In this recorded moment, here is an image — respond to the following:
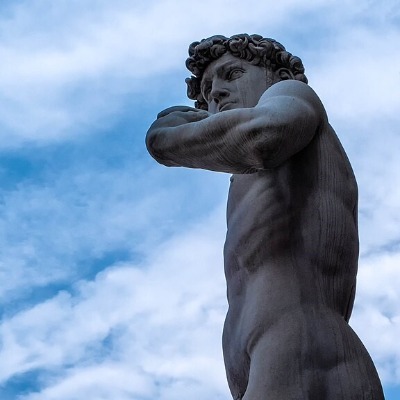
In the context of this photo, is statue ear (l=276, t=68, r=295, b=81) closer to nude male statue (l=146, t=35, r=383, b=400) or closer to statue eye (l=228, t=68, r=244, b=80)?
statue eye (l=228, t=68, r=244, b=80)

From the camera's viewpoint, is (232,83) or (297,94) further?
(232,83)

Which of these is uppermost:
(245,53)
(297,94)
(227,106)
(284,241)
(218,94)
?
(245,53)

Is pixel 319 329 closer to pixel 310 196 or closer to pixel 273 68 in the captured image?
pixel 310 196

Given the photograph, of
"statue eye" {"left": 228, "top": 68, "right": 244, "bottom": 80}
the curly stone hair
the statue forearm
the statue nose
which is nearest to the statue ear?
the curly stone hair

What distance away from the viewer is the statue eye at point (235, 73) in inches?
270

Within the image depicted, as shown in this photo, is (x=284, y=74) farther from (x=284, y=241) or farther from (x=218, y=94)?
(x=284, y=241)

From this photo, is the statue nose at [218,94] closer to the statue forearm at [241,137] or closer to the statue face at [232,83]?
the statue face at [232,83]

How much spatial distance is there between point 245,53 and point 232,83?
23 cm

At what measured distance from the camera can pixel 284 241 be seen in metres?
5.88

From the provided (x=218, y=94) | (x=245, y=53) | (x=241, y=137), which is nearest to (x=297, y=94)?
(x=241, y=137)

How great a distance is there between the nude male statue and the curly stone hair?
0.74 m

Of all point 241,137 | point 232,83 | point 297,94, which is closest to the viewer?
point 241,137

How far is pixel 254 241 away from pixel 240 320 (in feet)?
1.41

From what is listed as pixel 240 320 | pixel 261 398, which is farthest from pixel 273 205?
pixel 261 398
